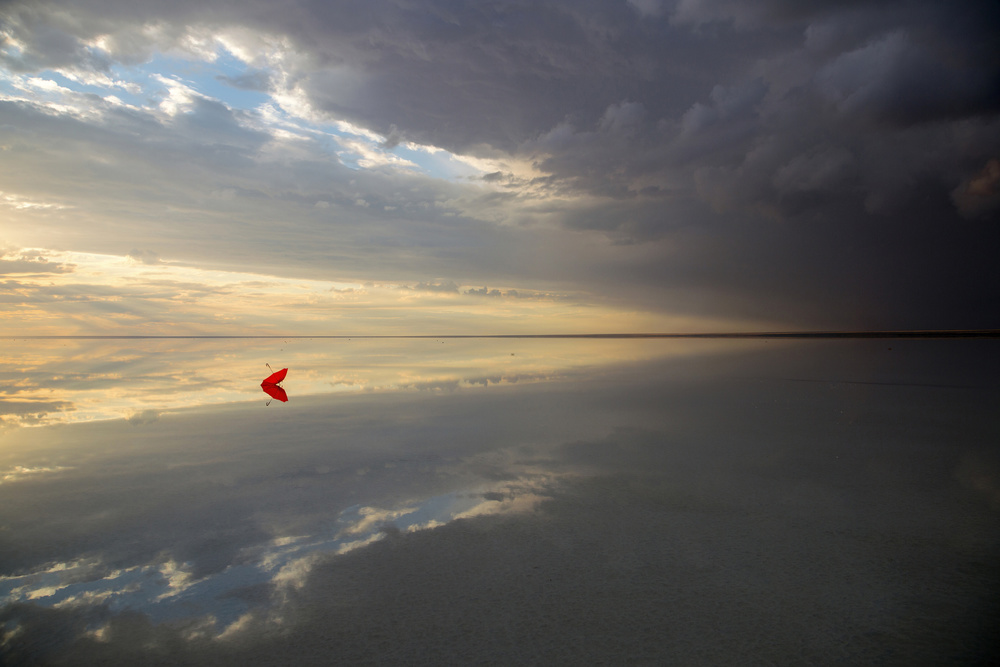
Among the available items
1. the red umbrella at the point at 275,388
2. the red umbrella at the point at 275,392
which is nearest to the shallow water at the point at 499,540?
the red umbrella at the point at 275,392

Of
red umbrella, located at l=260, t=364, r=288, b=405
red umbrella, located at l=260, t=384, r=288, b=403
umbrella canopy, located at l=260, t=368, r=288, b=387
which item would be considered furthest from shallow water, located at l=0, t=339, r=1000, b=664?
umbrella canopy, located at l=260, t=368, r=288, b=387

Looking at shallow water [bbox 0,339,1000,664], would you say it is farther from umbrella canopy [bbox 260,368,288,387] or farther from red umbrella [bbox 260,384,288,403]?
umbrella canopy [bbox 260,368,288,387]

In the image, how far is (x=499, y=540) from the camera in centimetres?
505

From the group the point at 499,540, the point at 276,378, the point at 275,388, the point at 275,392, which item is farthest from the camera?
the point at 276,378

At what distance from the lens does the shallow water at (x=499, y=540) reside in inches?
140

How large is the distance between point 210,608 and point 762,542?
185 inches

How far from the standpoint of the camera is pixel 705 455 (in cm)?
820

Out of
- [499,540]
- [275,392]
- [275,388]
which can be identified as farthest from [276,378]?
[499,540]

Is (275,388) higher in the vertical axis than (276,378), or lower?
lower

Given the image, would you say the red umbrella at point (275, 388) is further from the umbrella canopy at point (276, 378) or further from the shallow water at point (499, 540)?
the shallow water at point (499, 540)

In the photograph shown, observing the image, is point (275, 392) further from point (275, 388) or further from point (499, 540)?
point (499, 540)

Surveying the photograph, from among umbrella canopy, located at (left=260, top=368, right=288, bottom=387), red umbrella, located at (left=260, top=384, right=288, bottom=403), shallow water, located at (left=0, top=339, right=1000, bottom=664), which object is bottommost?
shallow water, located at (left=0, top=339, right=1000, bottom=664)

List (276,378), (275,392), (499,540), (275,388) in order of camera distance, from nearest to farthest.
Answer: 1. (499,540)
2. (275,392)
3. (275,388)
4. (276,378)

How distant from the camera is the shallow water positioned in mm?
3549
